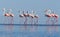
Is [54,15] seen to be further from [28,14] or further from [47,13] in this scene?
[28,14]

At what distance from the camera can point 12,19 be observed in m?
64.8

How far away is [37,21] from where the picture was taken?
6500 cm

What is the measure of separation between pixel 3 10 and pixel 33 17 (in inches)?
296

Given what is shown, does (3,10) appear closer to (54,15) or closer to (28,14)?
(28,14)

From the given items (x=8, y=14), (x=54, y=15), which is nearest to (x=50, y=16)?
(x=54, y=15)

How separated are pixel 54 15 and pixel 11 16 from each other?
9.60m

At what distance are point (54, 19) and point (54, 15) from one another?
36.1 inches

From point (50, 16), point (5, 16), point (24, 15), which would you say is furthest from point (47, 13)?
point (5, 16)

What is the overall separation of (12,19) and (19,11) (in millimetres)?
2594

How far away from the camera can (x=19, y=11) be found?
66000mm

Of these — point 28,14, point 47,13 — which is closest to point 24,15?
point 28,14

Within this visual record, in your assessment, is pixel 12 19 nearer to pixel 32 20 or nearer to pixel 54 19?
pixel 32 20

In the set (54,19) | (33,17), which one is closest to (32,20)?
(33,17)

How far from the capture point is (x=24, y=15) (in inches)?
2594
